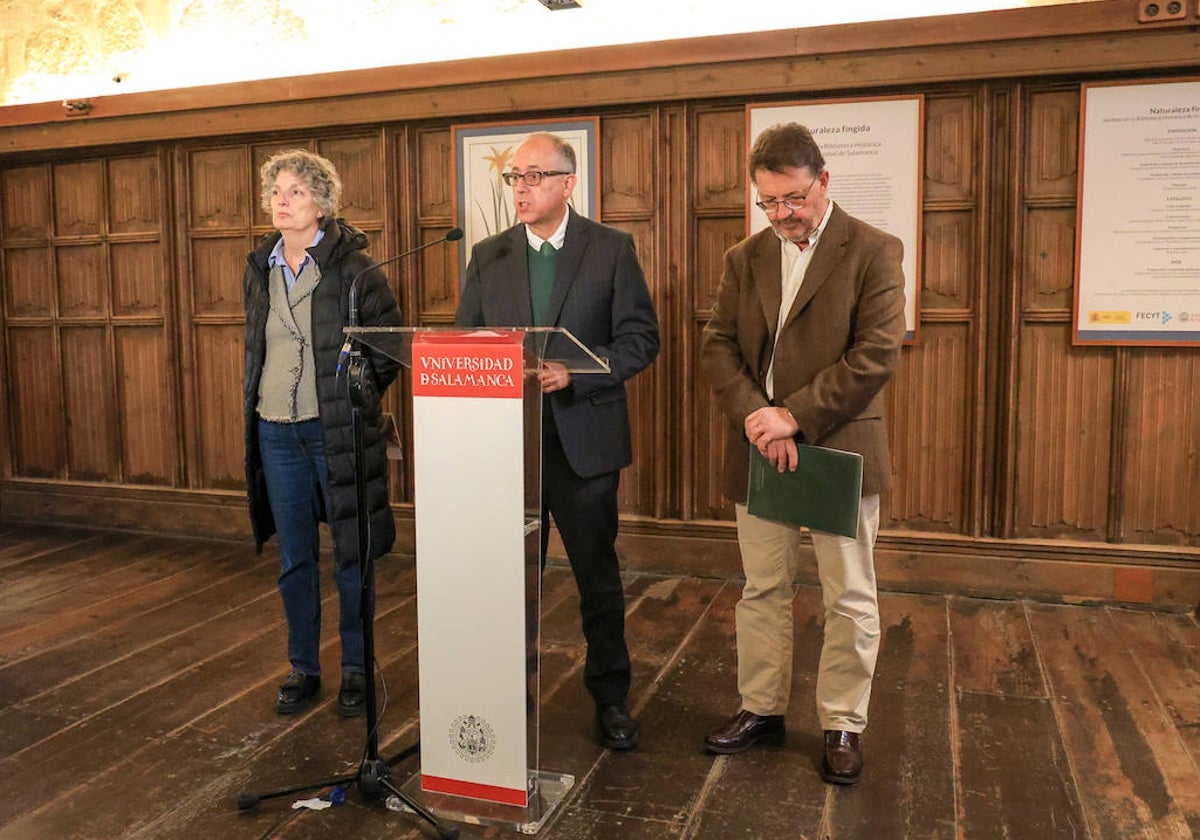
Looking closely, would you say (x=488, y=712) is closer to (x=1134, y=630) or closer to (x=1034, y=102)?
(x=1134, y=630)

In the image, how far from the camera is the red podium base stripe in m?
2.36

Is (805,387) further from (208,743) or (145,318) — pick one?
(145,318)

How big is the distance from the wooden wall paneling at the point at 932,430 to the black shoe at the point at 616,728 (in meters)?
2.07

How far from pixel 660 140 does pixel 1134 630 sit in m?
2.90

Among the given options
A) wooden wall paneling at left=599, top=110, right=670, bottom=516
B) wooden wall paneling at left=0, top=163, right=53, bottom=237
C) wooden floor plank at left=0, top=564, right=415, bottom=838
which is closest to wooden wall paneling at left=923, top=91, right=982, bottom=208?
wooden wall paneling at left=599, top=110, right=670, bottom=516

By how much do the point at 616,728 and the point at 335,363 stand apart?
1.38m

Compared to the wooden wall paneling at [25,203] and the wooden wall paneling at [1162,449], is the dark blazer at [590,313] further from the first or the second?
the wooden wall paneling at [25,203]

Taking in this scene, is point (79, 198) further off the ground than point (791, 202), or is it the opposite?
point (79, 198)

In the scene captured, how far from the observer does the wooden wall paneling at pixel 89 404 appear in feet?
19.3

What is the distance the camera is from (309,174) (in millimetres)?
3078

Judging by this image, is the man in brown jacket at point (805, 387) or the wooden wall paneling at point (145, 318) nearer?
the man in brown jacket at point (805, 387)

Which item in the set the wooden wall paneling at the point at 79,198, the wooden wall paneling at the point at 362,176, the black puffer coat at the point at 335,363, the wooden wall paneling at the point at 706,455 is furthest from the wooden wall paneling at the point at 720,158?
the wooden wall paneling at the point at 79,198

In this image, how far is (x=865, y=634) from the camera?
2611 millimetres

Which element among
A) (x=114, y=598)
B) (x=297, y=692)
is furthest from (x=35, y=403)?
(x=297, y=692)
